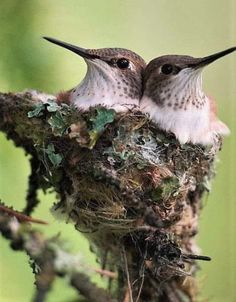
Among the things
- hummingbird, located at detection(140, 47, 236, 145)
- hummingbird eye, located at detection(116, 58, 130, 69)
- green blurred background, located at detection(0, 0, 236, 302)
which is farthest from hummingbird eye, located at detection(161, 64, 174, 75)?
green blurred background, located at detection(0, 0, 236, 302)

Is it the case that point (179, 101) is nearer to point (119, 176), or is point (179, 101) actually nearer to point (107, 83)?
point (107, 83)

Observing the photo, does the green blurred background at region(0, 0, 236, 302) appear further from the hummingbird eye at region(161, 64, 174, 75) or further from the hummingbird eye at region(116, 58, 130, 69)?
the hummingbird eye at region(161, 64, 174, 75)

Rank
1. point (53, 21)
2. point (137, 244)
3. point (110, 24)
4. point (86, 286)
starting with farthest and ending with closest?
point (110, 24)
point (53, 21)
point (137, 244)
point (86, 286)

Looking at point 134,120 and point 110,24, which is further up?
point 110,24

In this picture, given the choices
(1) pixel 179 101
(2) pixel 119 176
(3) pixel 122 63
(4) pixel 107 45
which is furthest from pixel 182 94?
(4) pixel 107 45

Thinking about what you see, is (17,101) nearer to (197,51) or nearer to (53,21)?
(53,21)

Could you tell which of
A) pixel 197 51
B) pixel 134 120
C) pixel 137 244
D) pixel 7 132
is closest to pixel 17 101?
pixel 7 132

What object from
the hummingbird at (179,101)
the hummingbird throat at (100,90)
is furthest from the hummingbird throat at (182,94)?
the hummingbird throat at (100,90)
